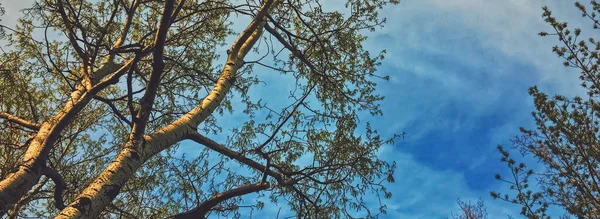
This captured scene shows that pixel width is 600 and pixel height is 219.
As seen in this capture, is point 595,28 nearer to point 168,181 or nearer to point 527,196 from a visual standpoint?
point 527,196

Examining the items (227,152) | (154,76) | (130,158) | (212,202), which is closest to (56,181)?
(130,158)

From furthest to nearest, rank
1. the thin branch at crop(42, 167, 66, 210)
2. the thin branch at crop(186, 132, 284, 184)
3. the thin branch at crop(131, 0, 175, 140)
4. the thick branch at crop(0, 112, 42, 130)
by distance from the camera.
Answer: the thick branch at crop(0, 112, 42, 130)
the thin branch at crop(186, 132, 284, 184)
the thin branch at crop(42, 167, 66, 210)
the thin branch at crop(131, 0, 175, 140)

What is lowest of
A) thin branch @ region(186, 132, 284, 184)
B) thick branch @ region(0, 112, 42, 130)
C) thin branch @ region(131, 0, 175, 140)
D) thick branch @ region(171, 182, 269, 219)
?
thick branch @ region(171, 182, 269, 219)

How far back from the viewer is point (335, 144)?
23.4 ft

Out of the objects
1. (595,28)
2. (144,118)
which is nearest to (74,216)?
(144,118)

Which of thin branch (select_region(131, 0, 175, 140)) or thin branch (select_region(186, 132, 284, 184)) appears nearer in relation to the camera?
thin branch (select_region(131, 0, 175, 140))

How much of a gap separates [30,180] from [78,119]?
491 cm

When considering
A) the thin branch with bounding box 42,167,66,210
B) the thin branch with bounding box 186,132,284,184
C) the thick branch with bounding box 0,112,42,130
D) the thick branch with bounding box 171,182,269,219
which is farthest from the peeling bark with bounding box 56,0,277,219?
the thick branch with bounding box 0,112,42,130

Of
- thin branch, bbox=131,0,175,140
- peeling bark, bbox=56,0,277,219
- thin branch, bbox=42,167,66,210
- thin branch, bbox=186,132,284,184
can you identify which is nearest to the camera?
peeling bark, bbox=56,0,277,219

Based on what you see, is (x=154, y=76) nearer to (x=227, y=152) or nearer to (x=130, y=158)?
(x=130, y=158)

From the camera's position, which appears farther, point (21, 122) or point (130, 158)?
point (21, 122)

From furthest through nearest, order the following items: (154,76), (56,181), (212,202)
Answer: (212,202) → (56,181) → (154,76)

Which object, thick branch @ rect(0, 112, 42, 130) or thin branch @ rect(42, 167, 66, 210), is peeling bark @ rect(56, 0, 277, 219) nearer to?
thin branch @ rect(42, 167, 66, 210)

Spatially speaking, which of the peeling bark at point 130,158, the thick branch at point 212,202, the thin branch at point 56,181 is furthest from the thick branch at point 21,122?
the thick branch at point 212,202
